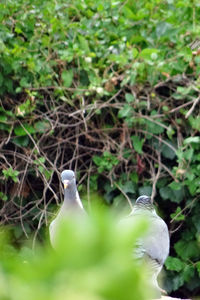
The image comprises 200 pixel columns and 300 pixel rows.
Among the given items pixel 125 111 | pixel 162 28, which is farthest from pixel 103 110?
pixel 162 28

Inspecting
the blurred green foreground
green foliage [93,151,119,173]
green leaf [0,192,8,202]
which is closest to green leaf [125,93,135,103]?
green foliage [93,151,119,173]

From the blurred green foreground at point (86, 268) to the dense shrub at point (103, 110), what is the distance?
3.49 meters

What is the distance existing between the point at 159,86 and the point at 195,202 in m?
0.82

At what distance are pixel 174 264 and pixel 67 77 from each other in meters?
1.43

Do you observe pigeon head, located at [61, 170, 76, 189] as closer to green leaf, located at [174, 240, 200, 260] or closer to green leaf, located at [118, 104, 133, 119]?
green leaf, located at [118, 104, 133, 119]

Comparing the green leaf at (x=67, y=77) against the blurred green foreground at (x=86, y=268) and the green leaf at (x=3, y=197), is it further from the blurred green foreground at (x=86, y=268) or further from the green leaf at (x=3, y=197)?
the blurred green foreground at (x=86, y=268)

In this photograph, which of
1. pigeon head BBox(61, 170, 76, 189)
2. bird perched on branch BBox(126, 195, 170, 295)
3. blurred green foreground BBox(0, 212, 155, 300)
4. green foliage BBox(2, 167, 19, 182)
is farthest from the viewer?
green foliage BBox(2, 167, 19, 182)

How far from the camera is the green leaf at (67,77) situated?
13.2 feet

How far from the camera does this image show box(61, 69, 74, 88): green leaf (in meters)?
4.03

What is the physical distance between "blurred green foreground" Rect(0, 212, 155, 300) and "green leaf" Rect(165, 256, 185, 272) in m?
3.65

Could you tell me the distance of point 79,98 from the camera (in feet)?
13.2

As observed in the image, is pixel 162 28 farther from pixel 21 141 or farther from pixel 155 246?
pixel 155 246

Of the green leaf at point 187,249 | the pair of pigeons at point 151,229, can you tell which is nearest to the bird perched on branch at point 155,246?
the pair of pigeons at point 151,229

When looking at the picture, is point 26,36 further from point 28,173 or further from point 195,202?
point 195,202
